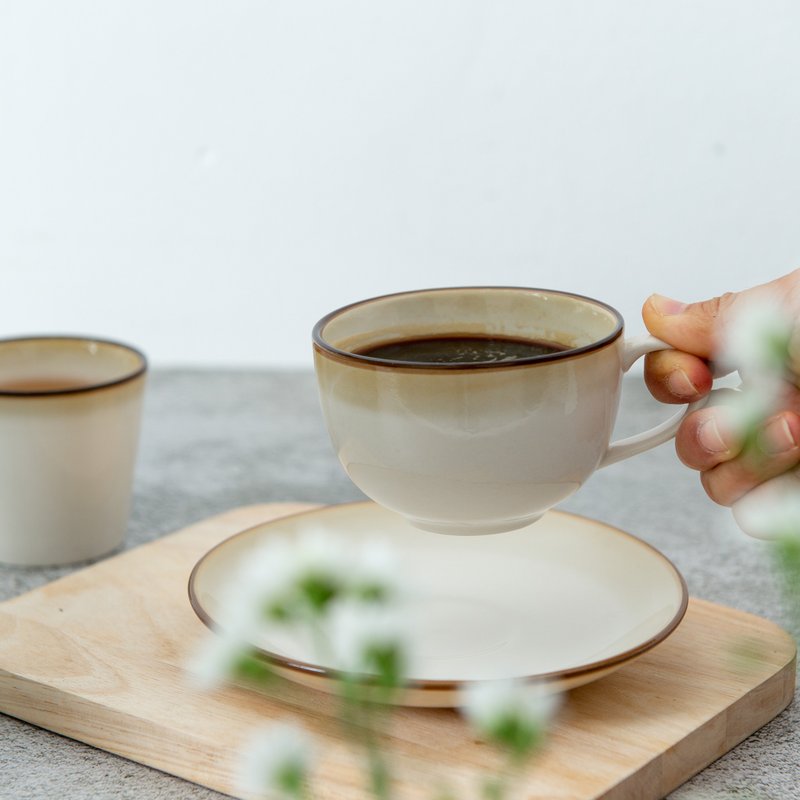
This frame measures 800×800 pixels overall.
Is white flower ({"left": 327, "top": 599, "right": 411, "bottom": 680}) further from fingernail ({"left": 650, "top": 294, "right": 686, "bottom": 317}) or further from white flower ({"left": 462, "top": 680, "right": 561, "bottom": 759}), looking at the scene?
fingernail ({"left": 650, "top": 294, "right": 686, "bottom": 317})

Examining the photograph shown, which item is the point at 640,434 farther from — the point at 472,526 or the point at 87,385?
the point at 87,385

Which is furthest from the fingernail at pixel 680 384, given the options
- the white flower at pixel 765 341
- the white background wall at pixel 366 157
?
the white background wall at pixel 366 157

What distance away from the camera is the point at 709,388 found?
575mm

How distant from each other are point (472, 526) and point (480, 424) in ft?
0.20

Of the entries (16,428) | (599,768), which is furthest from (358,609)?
(16,428)

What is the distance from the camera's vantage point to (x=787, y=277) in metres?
0.62

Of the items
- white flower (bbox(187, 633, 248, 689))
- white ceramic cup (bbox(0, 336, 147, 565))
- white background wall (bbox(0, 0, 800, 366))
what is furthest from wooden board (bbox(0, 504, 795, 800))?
white background wall (bbox(0, 0, 800, 366))

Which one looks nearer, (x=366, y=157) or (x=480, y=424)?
(x=480, y=424)

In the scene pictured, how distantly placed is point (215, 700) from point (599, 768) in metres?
0.17

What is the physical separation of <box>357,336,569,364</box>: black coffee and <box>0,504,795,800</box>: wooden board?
154 mm

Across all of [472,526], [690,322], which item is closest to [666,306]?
[690,322]

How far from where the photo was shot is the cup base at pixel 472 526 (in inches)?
21.3

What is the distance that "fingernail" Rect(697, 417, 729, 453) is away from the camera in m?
0.59

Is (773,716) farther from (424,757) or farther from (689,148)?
(689,148)
